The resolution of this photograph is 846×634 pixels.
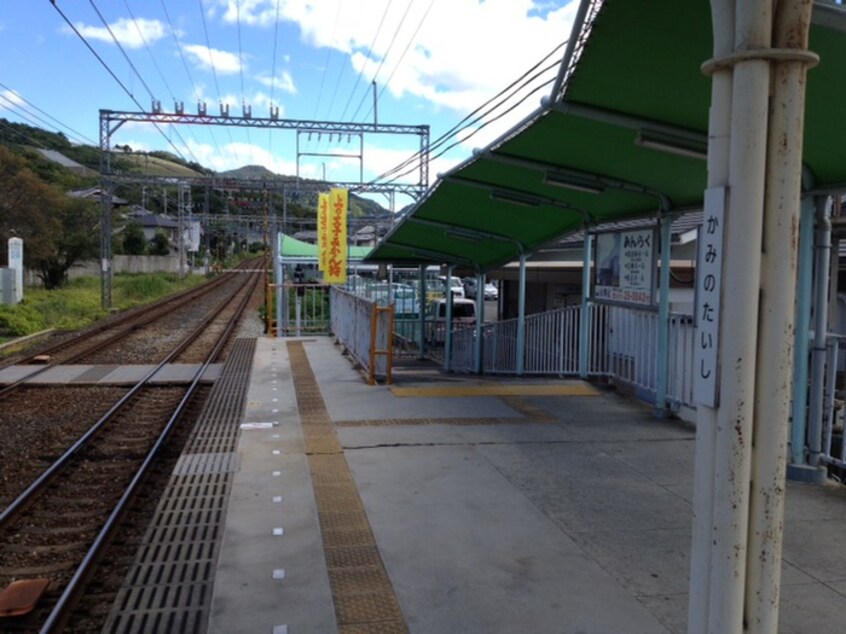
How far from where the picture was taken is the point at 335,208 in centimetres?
2066

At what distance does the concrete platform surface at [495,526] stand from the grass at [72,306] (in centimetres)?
1704

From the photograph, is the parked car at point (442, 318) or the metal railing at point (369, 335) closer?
the metal railing at point (369, 335)

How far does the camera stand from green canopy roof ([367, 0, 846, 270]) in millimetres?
3922

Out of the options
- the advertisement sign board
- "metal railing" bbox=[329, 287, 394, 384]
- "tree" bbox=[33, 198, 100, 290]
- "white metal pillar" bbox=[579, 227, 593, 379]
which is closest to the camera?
the advertisement sign board

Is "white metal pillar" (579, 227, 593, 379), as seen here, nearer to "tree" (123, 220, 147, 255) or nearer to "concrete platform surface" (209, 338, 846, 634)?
"concrete platform surface" (209, 338, 846, 634)

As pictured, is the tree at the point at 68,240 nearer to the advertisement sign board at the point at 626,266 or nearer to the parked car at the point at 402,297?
the parked car at the point at 402,297

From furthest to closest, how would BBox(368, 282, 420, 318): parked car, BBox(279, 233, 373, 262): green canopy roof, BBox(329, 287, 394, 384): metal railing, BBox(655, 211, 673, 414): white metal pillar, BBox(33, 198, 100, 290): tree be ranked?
BBox(33, 198, 100, 290): tree, BBox(279, 233, 373, 262): green canopy roof, BBox(368, 282, 420, 318): parked car, BBox(329, 287, 394, 384): metal railing, BBox(655, 211, 673, 414): white metal pillar

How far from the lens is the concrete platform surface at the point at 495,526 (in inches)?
151

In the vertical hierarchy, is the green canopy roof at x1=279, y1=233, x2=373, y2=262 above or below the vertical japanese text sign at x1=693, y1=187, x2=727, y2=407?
above

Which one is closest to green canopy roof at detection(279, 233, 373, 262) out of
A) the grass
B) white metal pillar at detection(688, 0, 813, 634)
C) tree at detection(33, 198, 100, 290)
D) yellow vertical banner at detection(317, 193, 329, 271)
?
yellow vertical banner at detection(317, 193, 329, 271)

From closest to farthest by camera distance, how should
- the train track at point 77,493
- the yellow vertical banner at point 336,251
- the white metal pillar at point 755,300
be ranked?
the white metal pillar at point 755,300 < the train track at point 77,493 < the yellow vertical banner at point 336,251

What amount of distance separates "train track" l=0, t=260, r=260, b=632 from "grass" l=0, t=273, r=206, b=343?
10408 millimetres

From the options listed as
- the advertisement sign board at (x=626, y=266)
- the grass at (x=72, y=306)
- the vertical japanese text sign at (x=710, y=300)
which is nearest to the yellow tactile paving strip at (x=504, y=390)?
the advertisement sign board at (x=626, y=266)

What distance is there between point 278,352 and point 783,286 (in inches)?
568
